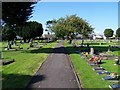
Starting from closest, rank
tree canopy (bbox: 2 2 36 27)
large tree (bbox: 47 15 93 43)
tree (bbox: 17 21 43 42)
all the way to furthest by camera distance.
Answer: tree canopy (bbox: 2 2 36 27)
large tree (bbox: 47 15 93 43)
tree (bbox: 17 21 43 42)

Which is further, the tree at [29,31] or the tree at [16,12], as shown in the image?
the tree at [29,31]

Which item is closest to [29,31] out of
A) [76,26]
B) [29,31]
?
[29,31]

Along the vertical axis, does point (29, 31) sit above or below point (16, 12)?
below

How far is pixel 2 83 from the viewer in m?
20.7

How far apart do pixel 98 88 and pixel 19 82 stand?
5.61 metres

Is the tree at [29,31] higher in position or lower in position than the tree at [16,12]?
lower

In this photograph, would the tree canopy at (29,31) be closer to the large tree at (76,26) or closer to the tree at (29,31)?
the tree at (29,31)

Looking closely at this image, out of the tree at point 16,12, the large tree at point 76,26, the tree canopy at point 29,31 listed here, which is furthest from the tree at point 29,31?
the tree at point 16,12

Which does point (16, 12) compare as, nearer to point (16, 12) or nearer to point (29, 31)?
point (16, 12)

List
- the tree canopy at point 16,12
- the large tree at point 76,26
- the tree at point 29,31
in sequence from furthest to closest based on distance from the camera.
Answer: the tree at point 29,31 → the large tree at point 76,26 → the tree canopy at point 16,12

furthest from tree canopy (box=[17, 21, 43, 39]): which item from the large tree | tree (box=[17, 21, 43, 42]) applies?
the large tree

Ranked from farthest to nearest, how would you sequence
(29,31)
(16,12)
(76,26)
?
1. (29,31)
2. (76,26)
3. (16,12)

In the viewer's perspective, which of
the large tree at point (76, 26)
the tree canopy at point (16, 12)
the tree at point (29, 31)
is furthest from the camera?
the tree at point (29, 31)

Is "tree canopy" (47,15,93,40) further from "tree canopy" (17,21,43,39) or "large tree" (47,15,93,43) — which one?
"tree canopy" (17,21,43,39)
